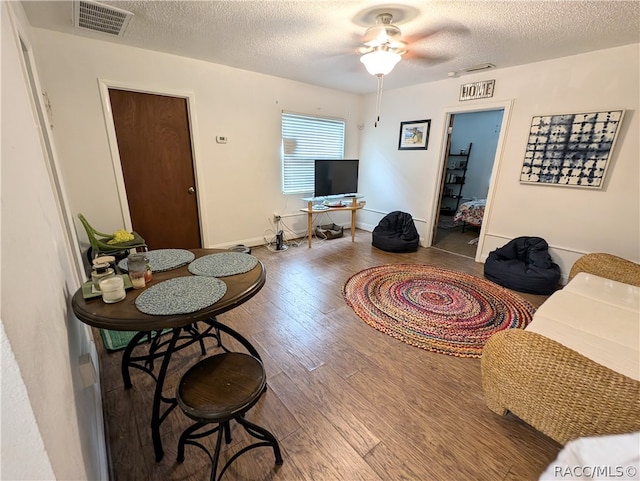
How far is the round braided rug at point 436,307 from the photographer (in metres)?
2.25

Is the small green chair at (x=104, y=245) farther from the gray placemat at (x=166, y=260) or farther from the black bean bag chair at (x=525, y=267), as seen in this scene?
the black bean bag chair at (x=525, y=267)

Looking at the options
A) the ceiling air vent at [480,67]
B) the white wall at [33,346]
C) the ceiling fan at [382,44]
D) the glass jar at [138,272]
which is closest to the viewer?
the white wall at [33,346]

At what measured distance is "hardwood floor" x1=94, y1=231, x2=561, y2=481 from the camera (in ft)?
4.30

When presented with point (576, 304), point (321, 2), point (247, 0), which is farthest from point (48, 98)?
point (576, 304)

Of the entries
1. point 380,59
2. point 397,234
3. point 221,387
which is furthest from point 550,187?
point 221,387

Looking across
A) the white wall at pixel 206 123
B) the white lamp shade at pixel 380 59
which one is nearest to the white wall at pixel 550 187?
the white wall at pixel 206 123

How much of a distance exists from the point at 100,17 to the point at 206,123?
Answer: 1.33 meters

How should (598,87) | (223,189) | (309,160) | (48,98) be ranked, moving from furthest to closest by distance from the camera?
(309,160) → (223,189) → (598,87) → (48,98)

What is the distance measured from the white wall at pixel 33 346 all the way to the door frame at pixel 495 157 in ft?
13.5

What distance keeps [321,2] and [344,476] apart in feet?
9.35

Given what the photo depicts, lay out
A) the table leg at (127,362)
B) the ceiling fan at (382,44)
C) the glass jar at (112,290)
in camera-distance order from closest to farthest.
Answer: the glass jar at (112,290) < the table leg at (127,362) < the ceiling fan at (382,44)

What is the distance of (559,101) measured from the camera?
3.00 meters

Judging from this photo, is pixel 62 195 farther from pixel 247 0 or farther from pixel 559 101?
pixel 559 101

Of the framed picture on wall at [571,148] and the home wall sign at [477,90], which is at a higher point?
the home wall sign at [477,90]
